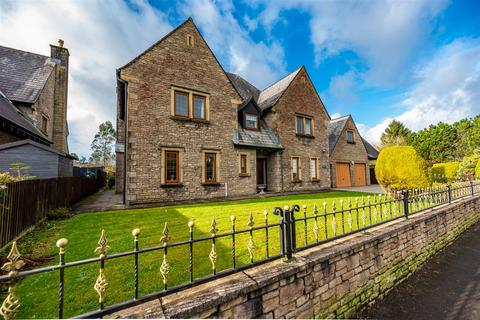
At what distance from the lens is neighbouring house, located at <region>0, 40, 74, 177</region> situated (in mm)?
9273

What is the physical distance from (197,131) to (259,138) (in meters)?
4.53

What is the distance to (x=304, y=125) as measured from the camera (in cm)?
1700

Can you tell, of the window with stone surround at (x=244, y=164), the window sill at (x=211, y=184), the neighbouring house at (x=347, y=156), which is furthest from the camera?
the neighbouring house at (x=347, y=156)

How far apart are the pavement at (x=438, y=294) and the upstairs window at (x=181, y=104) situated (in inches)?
429

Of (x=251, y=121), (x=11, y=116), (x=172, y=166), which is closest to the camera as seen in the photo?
(x=11, y=116)

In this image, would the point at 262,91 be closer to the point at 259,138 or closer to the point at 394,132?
the point at 259,138

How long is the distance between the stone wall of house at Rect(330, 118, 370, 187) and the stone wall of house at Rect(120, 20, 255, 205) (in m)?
10.5

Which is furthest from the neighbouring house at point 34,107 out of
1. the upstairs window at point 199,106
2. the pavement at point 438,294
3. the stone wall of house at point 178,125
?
the pavement at point 438,294

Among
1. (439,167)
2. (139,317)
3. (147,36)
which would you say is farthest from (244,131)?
(439,167)

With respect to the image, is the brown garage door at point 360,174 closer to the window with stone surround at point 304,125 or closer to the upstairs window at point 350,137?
the upstairs window at point 350,137

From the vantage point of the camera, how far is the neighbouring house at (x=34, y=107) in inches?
365

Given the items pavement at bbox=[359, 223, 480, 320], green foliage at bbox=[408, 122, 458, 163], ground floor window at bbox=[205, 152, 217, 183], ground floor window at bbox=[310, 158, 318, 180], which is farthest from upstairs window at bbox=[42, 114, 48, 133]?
green foliage at bbox=[408, 122, 458, 163]

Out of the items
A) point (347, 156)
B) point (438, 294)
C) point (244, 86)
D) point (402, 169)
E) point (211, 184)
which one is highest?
point (244, 86)

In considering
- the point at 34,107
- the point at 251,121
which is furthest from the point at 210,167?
the point at 34,107
